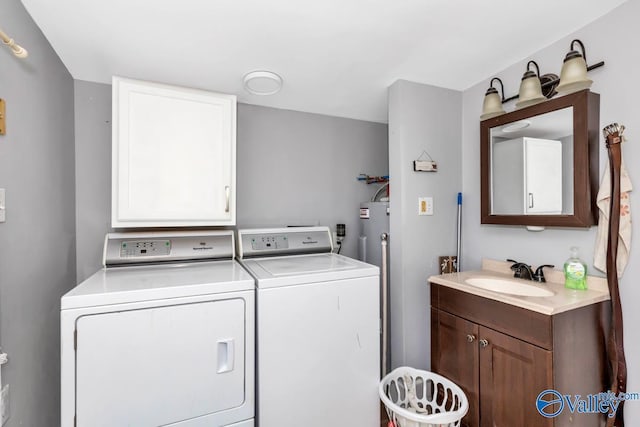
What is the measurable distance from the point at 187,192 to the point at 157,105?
21.2 inches

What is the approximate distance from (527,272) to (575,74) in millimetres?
1082

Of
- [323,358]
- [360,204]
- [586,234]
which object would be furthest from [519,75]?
[323,358]

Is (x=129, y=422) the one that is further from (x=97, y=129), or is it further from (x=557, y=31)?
(x=557, y=31)

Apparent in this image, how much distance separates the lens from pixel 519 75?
1836 millimetres

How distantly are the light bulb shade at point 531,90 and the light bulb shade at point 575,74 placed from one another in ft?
0.53

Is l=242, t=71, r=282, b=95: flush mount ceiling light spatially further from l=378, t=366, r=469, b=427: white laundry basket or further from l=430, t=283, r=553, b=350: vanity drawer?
l=378, t=366, r=469, b=427: white laundry basket

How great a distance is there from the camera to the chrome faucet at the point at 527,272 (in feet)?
5.50

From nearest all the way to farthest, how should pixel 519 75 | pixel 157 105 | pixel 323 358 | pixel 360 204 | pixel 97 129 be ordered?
pixel 323 358 → pixel 157 105 → pixel 519 75 → pixel 97 129 → pixel 360 204

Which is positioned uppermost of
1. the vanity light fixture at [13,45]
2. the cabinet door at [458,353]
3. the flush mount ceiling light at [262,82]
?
the flush mount ceiling light at [262,82]

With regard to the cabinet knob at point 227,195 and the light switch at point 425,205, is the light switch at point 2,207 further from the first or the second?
the light switch at point 425,205

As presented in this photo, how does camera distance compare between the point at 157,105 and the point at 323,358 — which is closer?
the point at 323,358

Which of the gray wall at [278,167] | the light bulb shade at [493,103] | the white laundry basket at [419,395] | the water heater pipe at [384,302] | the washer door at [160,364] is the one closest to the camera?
the washer door at [160,364]

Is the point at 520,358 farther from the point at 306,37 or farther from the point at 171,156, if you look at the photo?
the point at 171,156

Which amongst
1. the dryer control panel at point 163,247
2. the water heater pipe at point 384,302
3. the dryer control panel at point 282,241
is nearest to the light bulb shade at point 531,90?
the water heater pipe at point 384,302
